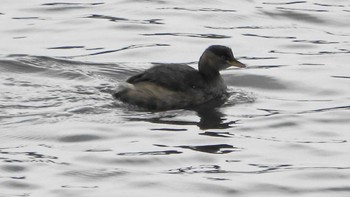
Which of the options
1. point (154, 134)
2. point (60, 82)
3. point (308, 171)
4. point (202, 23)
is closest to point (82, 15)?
point (202, 23)

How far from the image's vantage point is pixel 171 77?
13.3 m

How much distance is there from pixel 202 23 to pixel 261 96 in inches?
158

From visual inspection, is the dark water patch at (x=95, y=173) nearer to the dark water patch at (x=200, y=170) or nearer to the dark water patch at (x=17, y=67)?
the dark water patch at (x=200, y=170)

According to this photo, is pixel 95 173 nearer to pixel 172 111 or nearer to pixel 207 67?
pixel 172 111

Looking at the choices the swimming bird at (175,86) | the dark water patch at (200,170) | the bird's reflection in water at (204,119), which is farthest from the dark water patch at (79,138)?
the swimming bird at (175,86)

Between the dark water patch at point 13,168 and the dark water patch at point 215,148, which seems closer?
the dark water patch at point 13,168

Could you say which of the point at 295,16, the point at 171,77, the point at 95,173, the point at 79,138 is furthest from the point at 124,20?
the point at 95,173

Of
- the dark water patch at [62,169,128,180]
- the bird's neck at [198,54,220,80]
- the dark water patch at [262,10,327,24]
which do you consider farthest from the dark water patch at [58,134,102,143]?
the dark water patch at [262,10,327,24]

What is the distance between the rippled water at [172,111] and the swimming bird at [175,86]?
143 millimetres

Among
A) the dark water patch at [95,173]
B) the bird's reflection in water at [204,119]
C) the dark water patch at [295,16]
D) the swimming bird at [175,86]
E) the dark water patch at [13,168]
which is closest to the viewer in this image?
the dark water patch at [95,173]

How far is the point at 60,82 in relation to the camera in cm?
1420

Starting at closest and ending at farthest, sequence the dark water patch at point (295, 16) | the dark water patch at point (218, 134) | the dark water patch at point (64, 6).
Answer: the dark water patch at point (218, 134)
the dark water patch at point (295, 16)
the dark water patch at point (64, 6)

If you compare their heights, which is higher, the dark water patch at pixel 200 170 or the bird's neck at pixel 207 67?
the bird's neck at pixel 207 67

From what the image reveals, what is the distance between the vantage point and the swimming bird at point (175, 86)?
13234 mm
